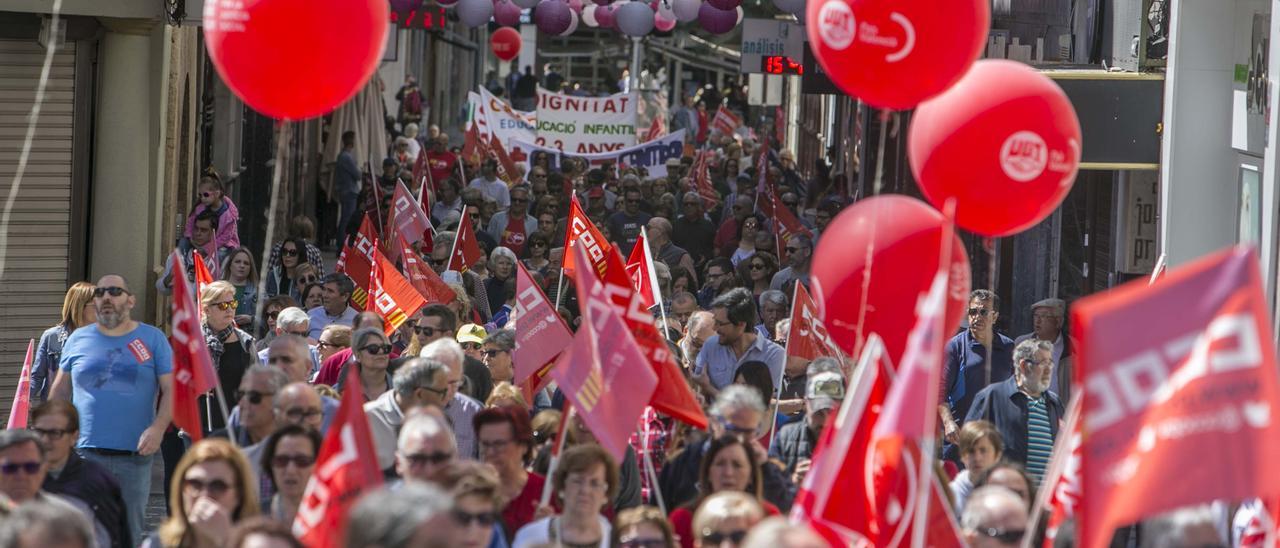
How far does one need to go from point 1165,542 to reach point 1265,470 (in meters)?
0.51

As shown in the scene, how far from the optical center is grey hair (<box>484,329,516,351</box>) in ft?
34.8

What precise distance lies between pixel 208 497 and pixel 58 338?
4280 millimetres

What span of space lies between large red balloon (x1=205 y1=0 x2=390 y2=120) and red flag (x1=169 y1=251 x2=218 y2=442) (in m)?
0.87

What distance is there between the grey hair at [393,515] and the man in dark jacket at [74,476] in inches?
130

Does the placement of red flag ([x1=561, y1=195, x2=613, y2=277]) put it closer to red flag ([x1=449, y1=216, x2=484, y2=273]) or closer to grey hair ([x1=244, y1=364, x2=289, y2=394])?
red flag ([x1=449, y1=216, x2=484, y2=273])

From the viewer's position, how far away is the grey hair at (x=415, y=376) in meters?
8.45

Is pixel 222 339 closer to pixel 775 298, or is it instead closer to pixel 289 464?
pixel 775 298

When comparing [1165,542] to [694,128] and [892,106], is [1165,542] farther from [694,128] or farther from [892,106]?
[694,128]

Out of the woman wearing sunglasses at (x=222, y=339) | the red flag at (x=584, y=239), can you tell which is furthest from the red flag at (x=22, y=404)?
the red flag at (x=584, y=239)

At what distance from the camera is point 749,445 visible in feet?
25.3

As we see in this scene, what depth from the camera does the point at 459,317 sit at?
1252cm

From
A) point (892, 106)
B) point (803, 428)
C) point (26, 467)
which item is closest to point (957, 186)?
point (892, 106)

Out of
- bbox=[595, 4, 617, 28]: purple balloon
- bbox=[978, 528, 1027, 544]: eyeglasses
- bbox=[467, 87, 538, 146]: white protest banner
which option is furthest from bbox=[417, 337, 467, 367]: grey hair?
bbox=[595, 4, 617, 28]: purple balloon

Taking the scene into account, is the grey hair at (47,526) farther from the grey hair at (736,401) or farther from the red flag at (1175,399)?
the grey hair at (736,401)
